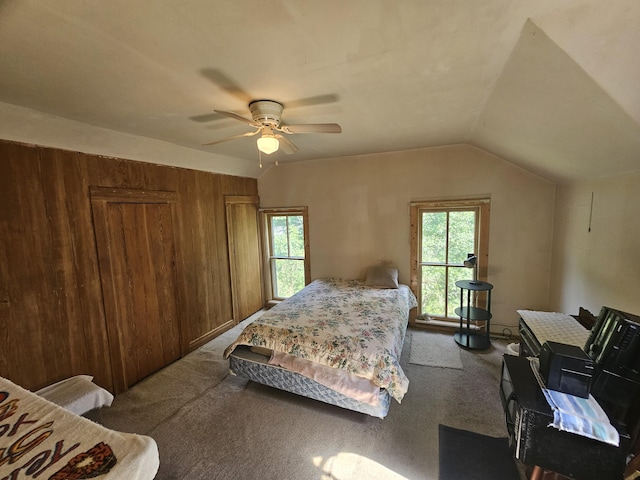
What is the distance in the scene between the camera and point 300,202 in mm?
4301

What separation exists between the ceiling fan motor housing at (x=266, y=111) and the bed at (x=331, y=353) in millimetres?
1776

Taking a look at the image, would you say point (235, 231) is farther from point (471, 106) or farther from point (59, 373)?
point (471, 106)

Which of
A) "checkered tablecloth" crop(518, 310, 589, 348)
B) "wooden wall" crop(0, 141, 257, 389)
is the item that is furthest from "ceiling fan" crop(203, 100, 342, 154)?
"checkered tablecloth" crop(518, 310, 589, 348)

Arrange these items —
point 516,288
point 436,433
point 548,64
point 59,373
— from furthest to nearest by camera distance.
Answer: point 516,288 → point 59,373 → point 436,433 → point 548,64

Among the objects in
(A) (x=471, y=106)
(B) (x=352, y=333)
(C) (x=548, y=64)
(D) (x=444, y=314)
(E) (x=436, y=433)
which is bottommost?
(E) (x=436, y=433)

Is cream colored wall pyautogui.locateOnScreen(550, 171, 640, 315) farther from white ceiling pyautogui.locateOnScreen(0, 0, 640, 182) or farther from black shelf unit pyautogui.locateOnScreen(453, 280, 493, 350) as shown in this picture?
black shelf unit pyautogui.locateOnScreen(453, 280, 493, 350)

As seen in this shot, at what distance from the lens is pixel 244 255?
4262mm

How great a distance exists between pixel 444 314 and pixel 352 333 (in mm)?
1996

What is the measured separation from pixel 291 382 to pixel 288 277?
8.12 feet

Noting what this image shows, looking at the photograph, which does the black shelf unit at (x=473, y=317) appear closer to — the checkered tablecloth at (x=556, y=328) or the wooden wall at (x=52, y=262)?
the checkered tablecloth at (x=556, y=328)

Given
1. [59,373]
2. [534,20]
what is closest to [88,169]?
[59,373]

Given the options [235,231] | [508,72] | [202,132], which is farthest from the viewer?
[235,231]

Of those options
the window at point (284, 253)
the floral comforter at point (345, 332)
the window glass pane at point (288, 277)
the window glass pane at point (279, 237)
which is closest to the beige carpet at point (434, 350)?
the floral comforter at point (345, 332)

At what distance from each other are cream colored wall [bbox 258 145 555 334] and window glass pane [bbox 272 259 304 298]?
390mm
